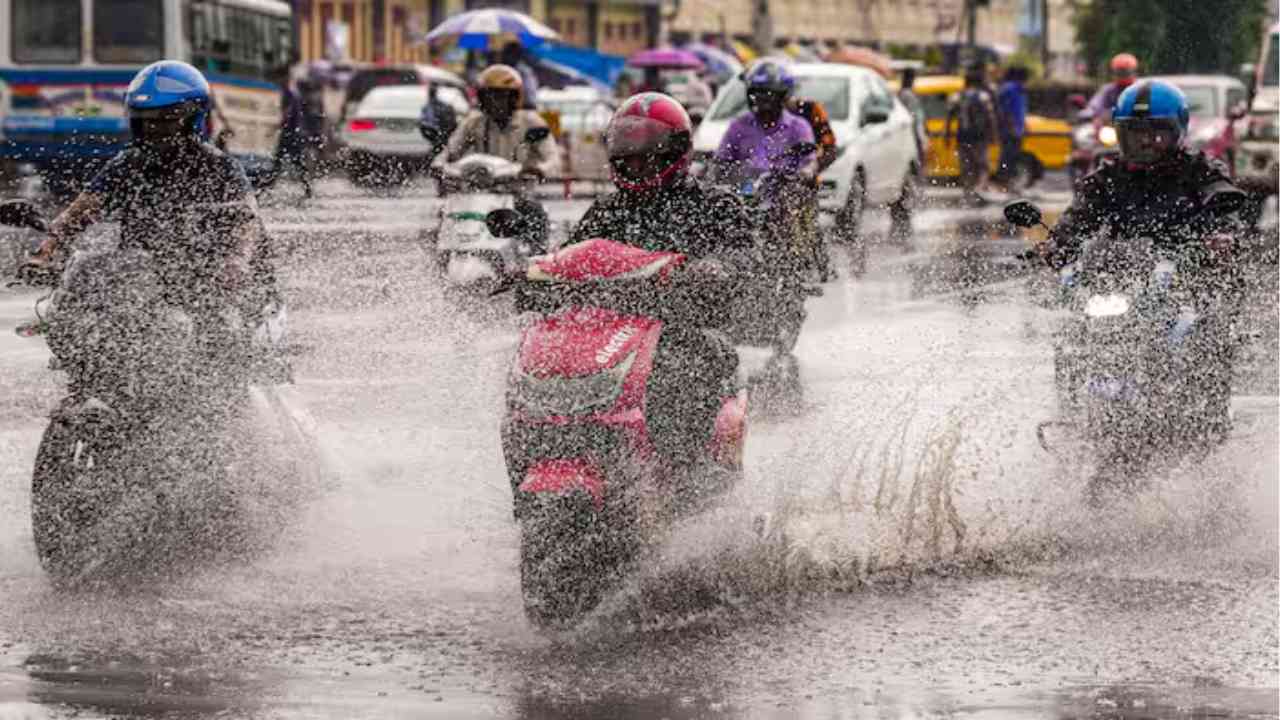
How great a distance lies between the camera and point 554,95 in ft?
130

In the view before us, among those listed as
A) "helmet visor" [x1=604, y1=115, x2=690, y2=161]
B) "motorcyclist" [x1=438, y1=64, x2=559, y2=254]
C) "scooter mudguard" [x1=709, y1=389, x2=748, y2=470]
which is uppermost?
"helmet visor" [x1=604, y1=115, x2=690, y2=161]

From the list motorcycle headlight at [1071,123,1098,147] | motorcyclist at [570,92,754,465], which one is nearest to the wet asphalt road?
motorcyclist at [570,92,754,465]

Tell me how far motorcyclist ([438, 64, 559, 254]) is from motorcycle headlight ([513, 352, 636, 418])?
8136 mm

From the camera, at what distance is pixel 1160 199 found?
8.93 meters

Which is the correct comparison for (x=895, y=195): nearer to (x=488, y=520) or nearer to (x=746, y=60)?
(x=488, y=520)

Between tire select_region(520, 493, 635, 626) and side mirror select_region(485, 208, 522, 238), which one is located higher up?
side mirror select_region(485, 208, 522, 238)

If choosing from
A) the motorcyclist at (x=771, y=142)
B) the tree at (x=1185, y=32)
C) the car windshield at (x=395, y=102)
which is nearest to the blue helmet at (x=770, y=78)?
the motorcyclist at (x=771, y=142)

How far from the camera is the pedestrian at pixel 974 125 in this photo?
34.3 meters

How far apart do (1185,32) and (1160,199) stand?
33.8 metres

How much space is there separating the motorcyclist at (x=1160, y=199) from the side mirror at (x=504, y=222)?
2412 millimetres

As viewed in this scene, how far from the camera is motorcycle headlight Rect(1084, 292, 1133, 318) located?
852 centimetres

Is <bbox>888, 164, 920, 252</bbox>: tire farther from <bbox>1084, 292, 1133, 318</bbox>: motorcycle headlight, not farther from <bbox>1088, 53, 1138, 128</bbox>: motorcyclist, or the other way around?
<bbox>1084, 292, 1133, 318</bbox>: motorcycle headlight

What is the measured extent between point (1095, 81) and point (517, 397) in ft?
210

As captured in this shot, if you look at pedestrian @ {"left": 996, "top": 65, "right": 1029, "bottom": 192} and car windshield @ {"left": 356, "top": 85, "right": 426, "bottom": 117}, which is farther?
car windshield @ {"left": 356, "top": 85, "right": 426, "bottom": 117}
